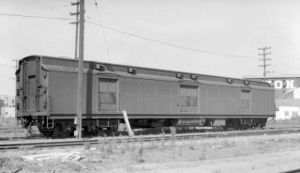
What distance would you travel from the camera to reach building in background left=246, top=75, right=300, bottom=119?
2953 inches

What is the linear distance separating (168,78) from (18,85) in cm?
845

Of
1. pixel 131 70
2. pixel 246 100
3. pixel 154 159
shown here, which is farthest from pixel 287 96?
pixel 154 159

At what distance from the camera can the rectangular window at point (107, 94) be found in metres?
21.5

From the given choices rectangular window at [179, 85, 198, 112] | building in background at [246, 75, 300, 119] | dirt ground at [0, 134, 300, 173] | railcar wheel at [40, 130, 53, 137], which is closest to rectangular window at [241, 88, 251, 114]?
rectangular window at [179, 85, 198, 112]

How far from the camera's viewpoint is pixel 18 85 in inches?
875

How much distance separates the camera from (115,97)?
22.1 metres

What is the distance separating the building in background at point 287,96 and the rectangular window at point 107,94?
54924 millimetres

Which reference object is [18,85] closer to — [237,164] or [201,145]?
[201,145]

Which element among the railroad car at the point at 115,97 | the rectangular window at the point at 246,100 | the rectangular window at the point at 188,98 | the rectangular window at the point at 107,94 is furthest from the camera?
the rectangular window at the point at 246,100

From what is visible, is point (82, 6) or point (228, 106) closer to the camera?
point (82, 6)

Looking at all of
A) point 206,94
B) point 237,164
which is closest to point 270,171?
point 237,164

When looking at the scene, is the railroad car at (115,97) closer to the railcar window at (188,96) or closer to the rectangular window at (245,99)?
the railcar window at (188,96)

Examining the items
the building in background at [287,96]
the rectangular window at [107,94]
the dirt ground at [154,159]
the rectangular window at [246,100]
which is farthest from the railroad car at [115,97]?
the building in background at [287,96]

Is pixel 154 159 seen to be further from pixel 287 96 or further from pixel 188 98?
pixel 287 96
